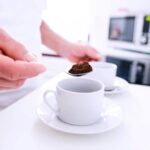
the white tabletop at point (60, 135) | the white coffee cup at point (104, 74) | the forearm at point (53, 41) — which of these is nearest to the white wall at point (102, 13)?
the forearm at point (53, 41)

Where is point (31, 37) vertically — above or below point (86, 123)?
above

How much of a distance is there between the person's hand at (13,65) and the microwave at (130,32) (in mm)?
1537

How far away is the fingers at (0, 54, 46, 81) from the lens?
400 mm

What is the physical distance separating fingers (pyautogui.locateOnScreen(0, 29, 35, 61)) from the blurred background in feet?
4.69

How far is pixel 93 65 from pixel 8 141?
0.97ft

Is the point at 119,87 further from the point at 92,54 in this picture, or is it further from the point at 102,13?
the point at 102,13

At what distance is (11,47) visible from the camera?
0.42 m

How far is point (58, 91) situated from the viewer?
411 mm

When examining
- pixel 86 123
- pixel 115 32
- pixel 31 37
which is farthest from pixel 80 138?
pixel 115 32

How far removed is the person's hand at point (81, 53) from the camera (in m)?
0.74

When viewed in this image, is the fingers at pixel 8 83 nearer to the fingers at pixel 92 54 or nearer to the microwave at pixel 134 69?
the fingers at pixel 92 54

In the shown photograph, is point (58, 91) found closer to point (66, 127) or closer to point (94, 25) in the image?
point (66, 127)

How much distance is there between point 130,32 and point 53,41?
1136 mm

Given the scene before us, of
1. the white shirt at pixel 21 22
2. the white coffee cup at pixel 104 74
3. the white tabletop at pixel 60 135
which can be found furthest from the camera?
the white shirt at pixel 21 22
